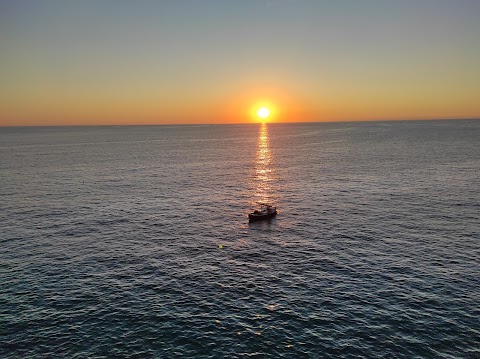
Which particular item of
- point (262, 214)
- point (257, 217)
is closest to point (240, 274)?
point (257, 217)

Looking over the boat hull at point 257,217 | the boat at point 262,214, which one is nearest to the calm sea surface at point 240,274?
the boat at point 262,214

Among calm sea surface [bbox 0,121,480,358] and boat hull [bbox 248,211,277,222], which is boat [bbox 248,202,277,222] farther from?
calm sea surface [bbox 0,121,480,358]

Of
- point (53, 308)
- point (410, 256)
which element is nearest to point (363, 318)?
point (410, 256)

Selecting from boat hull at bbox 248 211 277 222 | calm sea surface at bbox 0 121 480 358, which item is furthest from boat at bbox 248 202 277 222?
calm sea surface at bbox 0 121 480 358

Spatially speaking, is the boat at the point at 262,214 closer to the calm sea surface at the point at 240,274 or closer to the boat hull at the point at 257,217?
the boat hull at the point at 257,217

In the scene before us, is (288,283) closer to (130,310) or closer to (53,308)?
(130,310)

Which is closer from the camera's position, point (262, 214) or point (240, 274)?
point (240, 274)

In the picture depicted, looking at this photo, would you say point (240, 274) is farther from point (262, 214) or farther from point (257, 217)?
point (262, 214)

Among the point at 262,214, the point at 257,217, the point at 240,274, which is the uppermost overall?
the point at 262,214
